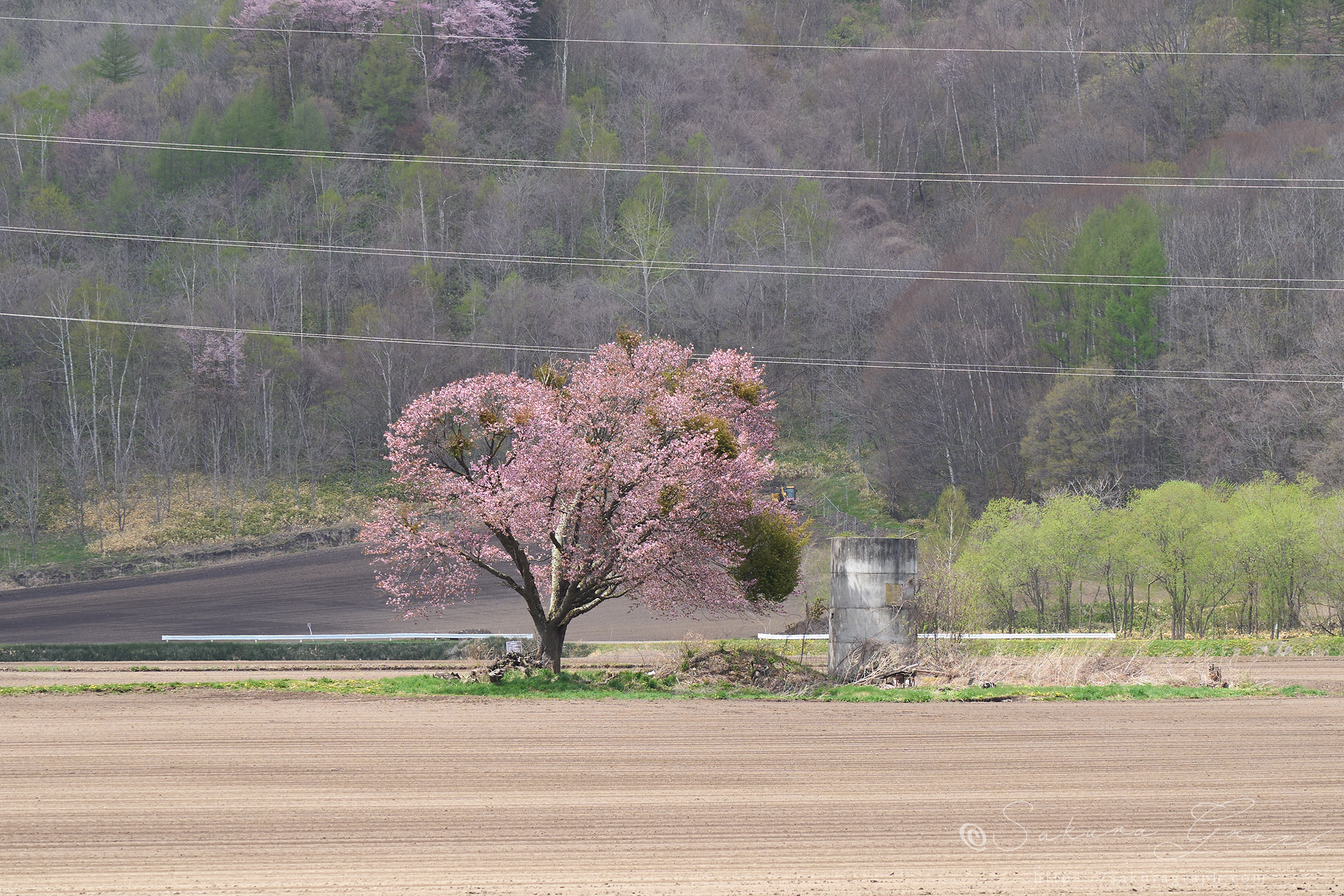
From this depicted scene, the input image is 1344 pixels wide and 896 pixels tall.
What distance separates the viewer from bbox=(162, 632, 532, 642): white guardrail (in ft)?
127

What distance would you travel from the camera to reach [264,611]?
151 ft

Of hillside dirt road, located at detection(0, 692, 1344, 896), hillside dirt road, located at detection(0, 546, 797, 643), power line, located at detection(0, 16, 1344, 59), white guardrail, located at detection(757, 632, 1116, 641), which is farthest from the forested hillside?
hillside dirt road, located at detection(0, 692, 1344, 896)

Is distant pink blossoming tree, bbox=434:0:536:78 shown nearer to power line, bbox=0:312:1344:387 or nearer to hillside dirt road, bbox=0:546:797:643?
power line, bbox=0:312:1344:387

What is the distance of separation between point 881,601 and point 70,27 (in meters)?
115

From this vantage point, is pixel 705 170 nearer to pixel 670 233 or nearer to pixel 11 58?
pixel 670 233

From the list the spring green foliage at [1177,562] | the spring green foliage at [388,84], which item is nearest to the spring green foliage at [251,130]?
the spring green foliage at [388,84]

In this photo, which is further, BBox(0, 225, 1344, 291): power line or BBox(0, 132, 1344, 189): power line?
BBox(0, 132, 1344, 189): power line

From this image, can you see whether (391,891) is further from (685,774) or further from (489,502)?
(489,502)

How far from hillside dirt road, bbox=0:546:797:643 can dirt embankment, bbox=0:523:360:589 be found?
1.01 meters

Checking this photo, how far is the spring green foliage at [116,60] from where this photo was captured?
97125mm

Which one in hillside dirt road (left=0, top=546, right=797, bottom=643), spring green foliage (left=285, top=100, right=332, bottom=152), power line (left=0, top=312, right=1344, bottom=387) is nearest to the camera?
hillside dirt road (left=0, top=546, right=797, bottom=643)

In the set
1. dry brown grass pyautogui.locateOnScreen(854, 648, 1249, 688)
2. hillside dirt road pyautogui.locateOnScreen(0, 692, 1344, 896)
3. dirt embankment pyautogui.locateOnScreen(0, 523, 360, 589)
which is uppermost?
dirt embankment pyautogui.locateOnScreen(0, 523, 360, 589)

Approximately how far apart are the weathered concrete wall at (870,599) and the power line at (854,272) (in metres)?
28.3

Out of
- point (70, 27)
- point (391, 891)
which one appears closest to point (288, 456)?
point (391, 891)
